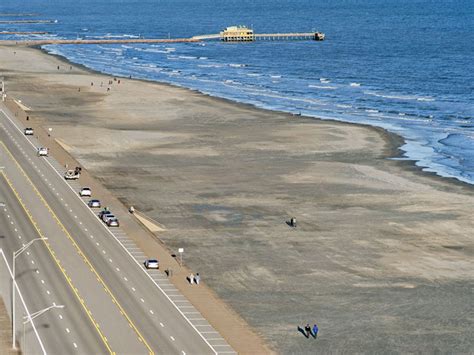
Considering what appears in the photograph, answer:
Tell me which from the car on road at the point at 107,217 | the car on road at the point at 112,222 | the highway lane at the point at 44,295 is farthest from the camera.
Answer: the car on road at the point at 107,217

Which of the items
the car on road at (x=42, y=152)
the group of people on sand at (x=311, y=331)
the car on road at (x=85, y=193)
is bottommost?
the car on road at (x=42, y=152)

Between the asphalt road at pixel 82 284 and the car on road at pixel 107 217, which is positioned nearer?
the asphalt road at pixel 82 284

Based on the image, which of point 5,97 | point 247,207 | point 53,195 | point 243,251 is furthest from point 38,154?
point 5,97

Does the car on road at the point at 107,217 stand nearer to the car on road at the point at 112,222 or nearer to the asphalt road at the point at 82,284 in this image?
the car on road at the point at 112,222

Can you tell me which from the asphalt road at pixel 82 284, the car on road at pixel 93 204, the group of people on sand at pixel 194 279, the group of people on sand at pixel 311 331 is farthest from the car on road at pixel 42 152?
the group of people on sand at pixel 311 331

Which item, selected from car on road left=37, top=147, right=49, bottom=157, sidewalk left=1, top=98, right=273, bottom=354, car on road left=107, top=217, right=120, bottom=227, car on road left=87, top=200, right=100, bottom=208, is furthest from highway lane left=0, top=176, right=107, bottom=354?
car on road left=37, top=147, right=49, bottom=157

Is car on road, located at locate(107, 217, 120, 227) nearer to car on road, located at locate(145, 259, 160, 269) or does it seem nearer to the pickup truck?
car on road, located at locate(145, 259, 160, 269)

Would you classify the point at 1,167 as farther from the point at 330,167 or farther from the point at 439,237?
the point at 439,237
